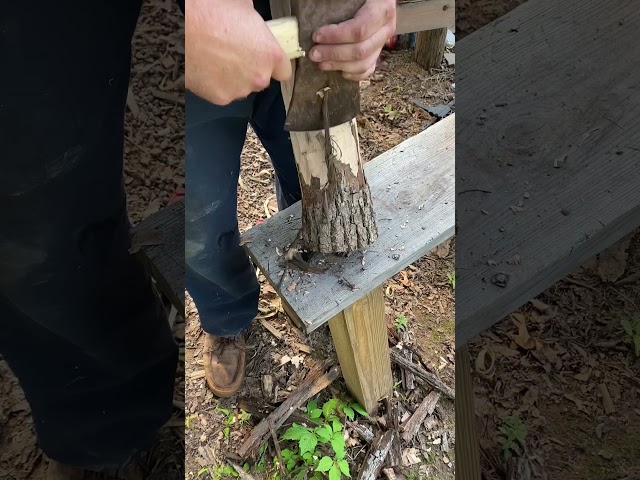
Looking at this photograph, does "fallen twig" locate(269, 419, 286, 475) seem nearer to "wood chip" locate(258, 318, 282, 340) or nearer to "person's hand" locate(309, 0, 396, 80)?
"wood chip" locate(258, 318, 282, 340)

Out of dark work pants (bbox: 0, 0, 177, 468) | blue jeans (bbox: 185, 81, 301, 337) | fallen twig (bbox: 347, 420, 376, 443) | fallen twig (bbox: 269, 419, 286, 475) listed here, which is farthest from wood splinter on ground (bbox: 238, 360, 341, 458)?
dark work pants (bbox: 0, 0, 177, 468)

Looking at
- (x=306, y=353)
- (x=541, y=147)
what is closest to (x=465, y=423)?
(x=541, y=147)

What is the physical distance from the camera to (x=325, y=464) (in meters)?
1.25

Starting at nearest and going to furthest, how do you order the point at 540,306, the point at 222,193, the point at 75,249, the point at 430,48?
the point at 75,249
the point at 540,306
the point at 222,193
the point at 430,48

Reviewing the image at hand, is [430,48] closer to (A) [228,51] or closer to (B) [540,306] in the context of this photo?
(B) [540,306]

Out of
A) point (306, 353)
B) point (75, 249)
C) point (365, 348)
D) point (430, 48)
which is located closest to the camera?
point (75, 249)

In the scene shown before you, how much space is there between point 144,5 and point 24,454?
20 cm

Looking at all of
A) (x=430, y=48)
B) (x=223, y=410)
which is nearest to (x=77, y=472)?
(x=223, y=410)

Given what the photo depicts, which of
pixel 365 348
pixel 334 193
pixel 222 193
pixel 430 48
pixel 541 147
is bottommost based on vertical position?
pixel 365 348

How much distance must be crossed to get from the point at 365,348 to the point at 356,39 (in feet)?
2.32

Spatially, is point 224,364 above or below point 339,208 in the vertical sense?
below

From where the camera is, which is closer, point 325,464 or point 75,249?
point 75,249

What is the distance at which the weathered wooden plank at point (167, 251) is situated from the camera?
242mm

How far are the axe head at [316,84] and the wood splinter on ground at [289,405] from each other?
0.89m
